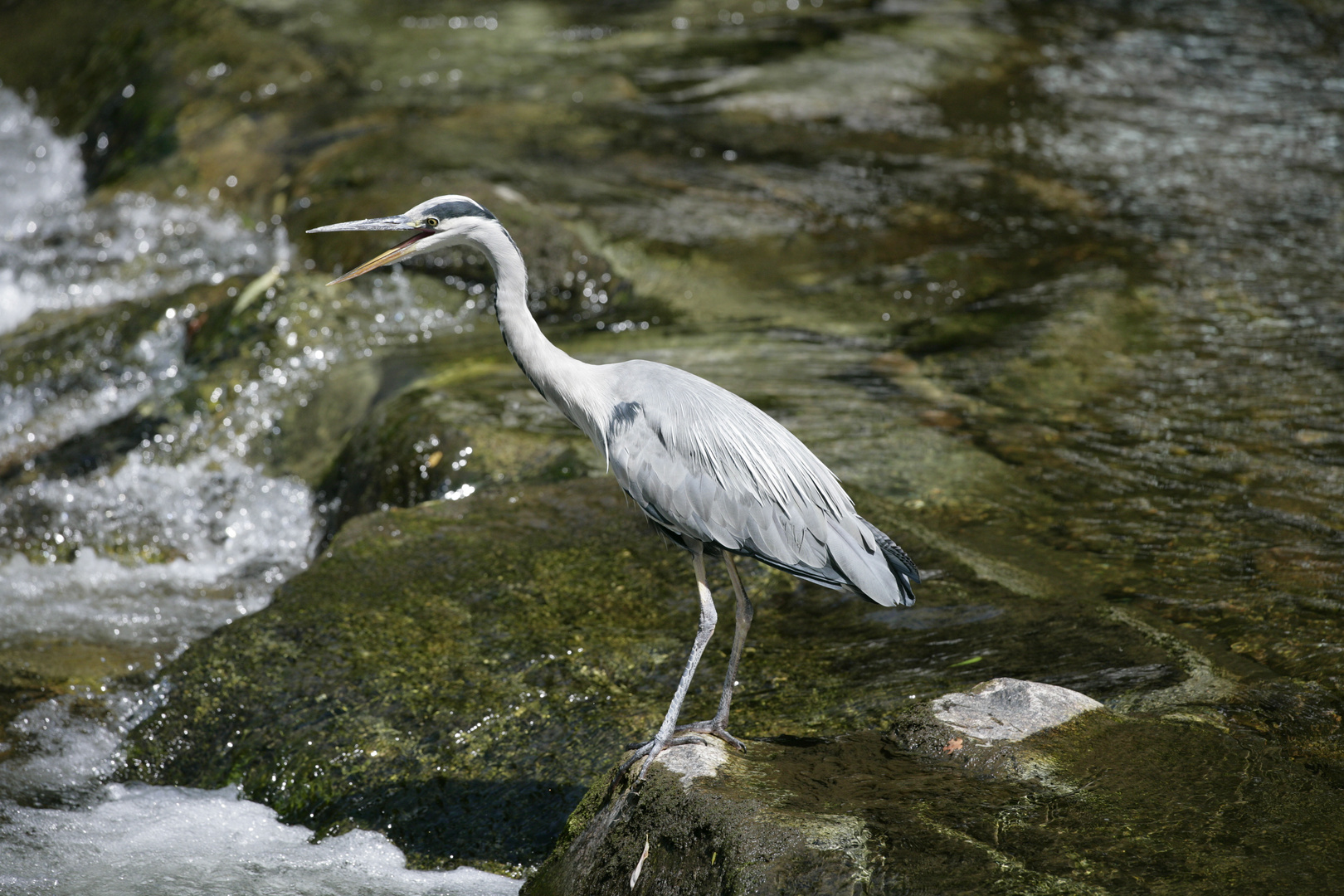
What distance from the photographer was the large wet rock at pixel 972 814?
8.61ft

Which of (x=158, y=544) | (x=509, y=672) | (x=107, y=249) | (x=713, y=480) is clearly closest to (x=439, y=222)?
(x=713, y=480)

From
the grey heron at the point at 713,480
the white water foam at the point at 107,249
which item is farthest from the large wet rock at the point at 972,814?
the white water foam at the point at 107,249

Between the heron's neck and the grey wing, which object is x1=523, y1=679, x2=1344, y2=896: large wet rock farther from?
the heron's neck

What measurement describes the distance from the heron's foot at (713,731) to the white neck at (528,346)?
96 cm

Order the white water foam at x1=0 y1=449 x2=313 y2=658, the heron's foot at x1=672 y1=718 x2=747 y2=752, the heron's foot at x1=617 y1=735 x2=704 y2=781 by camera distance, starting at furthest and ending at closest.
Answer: the white water foam at x1=0 y1=449 x2=313 y2=658
the heron's foot at x1=672 y1=718 x2=747 y2=752
the heron's foot at x1=617 y1=735 x2=704 y2=781

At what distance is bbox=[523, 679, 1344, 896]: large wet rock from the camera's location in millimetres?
2623

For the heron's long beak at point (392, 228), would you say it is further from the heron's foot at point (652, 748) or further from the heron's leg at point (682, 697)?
the heron's foot at point (652, 748)

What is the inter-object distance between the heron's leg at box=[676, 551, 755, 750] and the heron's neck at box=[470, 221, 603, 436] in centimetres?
69

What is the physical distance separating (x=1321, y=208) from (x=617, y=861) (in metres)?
8.77

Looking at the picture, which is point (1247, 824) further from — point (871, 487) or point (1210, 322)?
point (1210, 322)

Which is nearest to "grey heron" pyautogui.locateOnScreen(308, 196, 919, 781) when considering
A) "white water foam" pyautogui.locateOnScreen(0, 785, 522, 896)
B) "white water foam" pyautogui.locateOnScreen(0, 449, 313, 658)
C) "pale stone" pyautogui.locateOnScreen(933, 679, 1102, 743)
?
"pale stone" pyautogui.locateOnScreen(933, 679, 1102, 743)

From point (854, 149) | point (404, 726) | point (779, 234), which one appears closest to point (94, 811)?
point (404, 726)

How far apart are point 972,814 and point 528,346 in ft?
6.47

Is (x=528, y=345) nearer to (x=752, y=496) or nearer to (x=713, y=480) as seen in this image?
(x=713, y=480)
